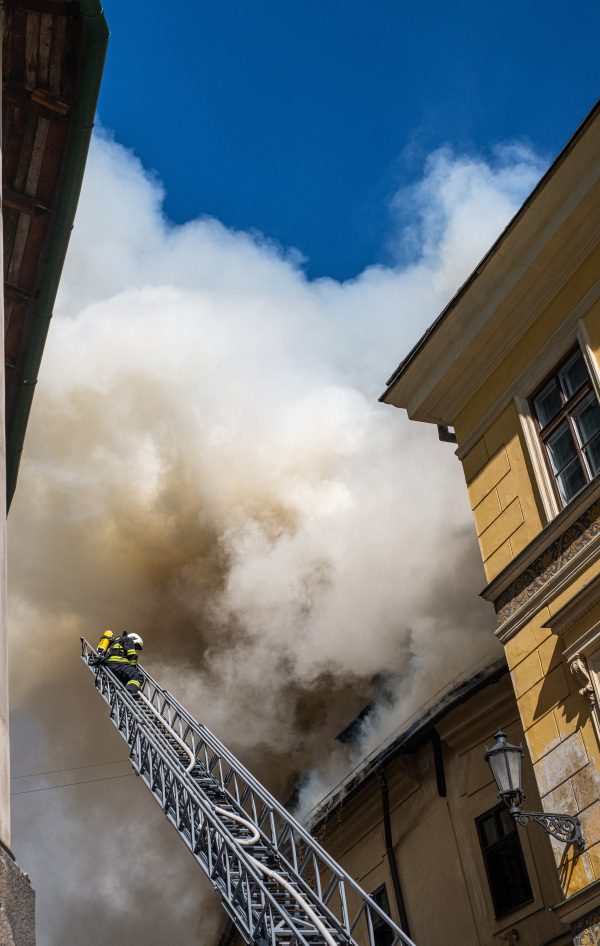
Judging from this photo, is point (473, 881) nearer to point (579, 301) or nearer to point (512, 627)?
point (512, 627)

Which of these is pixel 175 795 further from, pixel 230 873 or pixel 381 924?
pixel 381 924

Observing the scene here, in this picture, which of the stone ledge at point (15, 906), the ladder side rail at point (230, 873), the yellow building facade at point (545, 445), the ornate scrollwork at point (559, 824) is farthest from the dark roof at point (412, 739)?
the stone ledge at point (15, 906)

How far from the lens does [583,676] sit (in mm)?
6570

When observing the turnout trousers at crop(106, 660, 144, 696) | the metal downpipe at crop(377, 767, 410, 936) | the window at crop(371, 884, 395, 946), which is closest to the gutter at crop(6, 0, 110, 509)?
the turnout trousers at crop(106, 660, 144, 696)

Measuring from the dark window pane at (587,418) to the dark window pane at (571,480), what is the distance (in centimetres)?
21

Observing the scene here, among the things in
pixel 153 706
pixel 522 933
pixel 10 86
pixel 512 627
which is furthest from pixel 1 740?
pixel 522 933

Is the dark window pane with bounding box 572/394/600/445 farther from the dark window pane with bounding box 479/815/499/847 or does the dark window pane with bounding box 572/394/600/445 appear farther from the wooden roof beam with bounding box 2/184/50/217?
the dark window pane with bounding box 479/815/499/847

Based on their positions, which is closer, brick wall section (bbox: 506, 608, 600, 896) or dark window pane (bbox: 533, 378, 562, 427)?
brick wall section (bbox: 506, 608, 600, 896)

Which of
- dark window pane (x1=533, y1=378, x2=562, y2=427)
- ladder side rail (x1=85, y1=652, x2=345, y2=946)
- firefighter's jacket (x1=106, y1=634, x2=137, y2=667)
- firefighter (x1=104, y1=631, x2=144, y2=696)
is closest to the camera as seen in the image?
ladder side rail (x1=85, y1=652, x2=345, y2=946)

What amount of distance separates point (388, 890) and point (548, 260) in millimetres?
8459

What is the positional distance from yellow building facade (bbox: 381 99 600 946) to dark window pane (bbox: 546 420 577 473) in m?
0.01

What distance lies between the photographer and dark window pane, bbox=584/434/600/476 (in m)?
7.23

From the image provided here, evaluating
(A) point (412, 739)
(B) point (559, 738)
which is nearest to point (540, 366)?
(B) point (559, 738)

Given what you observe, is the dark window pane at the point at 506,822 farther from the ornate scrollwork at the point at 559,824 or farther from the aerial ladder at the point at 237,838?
the ornate scrollwork at the point at 559,824
